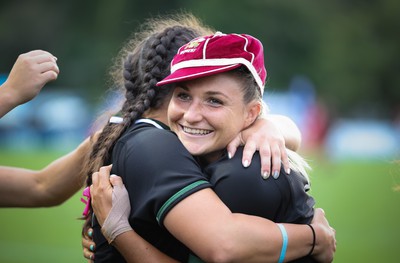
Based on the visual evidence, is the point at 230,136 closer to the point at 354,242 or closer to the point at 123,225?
the point at 123,225

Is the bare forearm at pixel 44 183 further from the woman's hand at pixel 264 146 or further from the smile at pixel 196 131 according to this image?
the woman's hand at pixel 264 146

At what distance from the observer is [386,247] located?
10734 millimetres

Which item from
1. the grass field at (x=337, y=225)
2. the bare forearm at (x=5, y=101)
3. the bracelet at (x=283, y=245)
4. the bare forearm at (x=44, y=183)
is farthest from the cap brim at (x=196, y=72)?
the grass field at (x=337, y=225)

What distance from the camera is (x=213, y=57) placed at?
3.73 metres

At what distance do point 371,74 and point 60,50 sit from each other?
19.4 meters

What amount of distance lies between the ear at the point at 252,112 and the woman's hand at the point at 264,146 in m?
0.03

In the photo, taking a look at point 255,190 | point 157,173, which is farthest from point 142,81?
point 255,190

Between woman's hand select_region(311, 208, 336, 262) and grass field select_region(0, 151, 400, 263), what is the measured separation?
9.49 feet

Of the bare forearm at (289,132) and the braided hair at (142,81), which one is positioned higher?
the braided hair at (142,81)

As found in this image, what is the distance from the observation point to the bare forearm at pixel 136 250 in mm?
3666

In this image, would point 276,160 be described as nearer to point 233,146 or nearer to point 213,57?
point 233,146

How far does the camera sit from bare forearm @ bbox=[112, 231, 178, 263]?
12.0 feet

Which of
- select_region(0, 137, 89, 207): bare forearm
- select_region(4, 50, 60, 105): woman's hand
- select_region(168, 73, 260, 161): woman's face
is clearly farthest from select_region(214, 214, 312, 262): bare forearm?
select_region(0, 137, 89, 207): bare forearm

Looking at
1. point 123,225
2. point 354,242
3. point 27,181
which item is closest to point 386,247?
point 354,242
